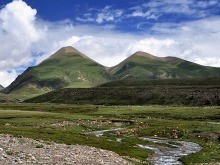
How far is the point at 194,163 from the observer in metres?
50.2

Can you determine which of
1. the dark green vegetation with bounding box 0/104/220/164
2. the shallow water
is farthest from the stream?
the dark green vegetation with bounding box 0/104/220/164

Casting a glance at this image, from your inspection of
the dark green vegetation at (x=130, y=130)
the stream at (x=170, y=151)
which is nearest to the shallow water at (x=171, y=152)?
the stream at (x=170, y=151)

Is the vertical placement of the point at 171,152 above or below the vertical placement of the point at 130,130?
below

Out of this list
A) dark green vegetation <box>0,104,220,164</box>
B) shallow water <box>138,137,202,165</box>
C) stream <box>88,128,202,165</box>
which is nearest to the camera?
shallow water <box>138,137,202,165</box>

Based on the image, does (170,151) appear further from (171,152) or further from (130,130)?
(130,130)

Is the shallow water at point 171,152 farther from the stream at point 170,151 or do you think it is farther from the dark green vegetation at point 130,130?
the dark green vegetation at point 130,130

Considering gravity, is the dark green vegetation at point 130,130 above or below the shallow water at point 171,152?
above

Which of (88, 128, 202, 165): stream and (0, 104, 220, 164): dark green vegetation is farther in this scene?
(0, 104, 220, 164): dark green vegetation

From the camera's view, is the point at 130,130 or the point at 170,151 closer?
the point at 170,151

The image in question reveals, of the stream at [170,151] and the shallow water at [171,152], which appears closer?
the shallow water at [171,152]

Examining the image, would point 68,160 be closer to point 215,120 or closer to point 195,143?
point 195,143

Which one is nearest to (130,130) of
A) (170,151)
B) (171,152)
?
(170,151)

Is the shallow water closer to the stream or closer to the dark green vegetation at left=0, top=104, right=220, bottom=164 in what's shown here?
the stream

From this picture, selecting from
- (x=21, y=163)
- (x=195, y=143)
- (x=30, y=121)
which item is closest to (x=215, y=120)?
(x=195, y=143)
